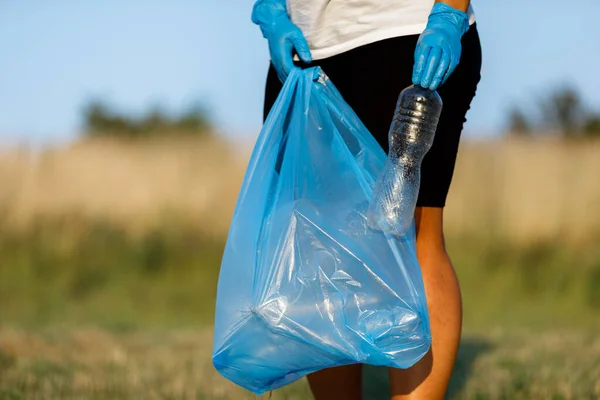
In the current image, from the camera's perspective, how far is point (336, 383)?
2303 millimetres

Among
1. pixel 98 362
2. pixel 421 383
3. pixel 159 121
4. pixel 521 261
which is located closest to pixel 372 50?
pixel 421 383

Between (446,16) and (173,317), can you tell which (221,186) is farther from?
(446,16)

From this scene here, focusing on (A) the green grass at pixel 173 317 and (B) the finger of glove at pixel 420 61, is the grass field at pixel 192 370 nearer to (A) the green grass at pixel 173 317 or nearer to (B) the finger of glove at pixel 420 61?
(A) the green grass at pixel 173 317

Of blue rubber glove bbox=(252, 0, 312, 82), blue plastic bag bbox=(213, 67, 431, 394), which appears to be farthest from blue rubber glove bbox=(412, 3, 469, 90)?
blue rubber glove bbox=(252, 0, 312, 82)

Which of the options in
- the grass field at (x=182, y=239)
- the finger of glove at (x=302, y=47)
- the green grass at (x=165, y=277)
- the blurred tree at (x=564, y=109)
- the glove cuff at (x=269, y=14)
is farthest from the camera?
the blurred tree at (x=564, y=109)

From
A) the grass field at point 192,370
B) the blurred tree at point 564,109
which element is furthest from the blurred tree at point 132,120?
the grass field at point 192,370

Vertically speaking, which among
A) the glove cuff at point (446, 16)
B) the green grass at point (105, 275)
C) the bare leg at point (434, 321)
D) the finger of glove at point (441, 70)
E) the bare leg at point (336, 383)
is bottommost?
the green grass at point (105, 275)

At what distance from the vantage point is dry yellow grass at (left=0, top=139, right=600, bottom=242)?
8914mm

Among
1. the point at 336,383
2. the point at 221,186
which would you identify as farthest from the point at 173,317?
the point at 336,383

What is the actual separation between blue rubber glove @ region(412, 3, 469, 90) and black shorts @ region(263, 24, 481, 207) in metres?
0.08

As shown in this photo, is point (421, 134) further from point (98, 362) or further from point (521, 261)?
point (521, 261)

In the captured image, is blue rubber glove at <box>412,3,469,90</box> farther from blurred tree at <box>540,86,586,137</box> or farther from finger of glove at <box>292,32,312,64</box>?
blurred tree at <box>540,86,586,137</box>

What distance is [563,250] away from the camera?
8477mm

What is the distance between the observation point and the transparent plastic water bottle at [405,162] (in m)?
1.93
